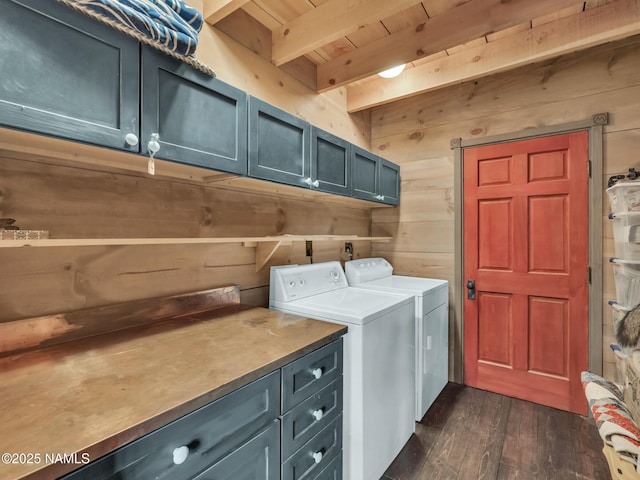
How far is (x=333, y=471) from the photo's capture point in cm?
131

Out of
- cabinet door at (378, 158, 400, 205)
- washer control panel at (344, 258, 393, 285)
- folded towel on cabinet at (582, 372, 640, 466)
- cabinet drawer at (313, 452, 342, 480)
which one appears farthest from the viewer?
cabinet door at (378, 158, 400, 205)

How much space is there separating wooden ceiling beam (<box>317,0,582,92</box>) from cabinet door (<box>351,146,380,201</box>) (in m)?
0.55

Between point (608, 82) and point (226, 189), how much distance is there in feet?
8.63

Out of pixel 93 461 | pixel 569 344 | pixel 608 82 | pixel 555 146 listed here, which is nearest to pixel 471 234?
pixel 555 146

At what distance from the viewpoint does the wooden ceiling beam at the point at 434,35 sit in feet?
5.29

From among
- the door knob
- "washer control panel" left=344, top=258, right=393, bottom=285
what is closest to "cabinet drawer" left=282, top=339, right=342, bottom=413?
"washer control panel" left=344, top=258, right=393, bottom=285

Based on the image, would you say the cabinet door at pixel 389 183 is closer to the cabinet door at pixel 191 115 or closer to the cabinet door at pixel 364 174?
the cabinet door at pixel 364 174

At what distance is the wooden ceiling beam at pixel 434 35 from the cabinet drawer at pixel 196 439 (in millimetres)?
2024

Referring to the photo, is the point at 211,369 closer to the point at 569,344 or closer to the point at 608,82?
the point at 569,344

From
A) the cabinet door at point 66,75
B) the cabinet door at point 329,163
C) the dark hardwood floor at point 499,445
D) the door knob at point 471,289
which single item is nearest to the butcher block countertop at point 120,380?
the cabinet door at point 66,75

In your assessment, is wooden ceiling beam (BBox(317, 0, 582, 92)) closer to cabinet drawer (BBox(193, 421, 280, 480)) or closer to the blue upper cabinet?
the blue upper cabinet

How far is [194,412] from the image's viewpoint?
78cm

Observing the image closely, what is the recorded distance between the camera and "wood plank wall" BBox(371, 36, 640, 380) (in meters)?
2.07

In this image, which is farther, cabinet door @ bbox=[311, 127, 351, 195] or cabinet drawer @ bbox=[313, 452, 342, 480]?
cabinet door @ bbox=[311, 127, 351, 195]
